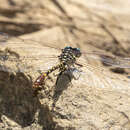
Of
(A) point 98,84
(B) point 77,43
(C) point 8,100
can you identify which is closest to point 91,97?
(A) point 98,84

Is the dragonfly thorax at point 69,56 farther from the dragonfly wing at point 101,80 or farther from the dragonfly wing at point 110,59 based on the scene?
the dragonfly wing at point 110,59

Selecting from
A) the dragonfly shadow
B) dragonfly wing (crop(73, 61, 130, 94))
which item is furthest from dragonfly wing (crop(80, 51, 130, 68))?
the dragonfly shadow

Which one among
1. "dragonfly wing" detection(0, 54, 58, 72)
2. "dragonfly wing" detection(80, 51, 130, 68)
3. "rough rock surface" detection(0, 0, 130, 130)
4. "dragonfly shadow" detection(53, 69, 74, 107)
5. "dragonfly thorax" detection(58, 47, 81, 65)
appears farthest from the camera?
"dragonfly wing" detection(80, 51, 130, 68)

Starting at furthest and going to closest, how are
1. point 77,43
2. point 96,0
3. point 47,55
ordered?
point 96,0 → point 77,43 → point 47,55

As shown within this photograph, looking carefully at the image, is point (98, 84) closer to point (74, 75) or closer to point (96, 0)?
point (74, 75)

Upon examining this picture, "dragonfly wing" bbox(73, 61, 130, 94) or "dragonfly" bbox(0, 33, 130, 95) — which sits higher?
"dragonfly wing" bbox(73, 61, 130, 94)

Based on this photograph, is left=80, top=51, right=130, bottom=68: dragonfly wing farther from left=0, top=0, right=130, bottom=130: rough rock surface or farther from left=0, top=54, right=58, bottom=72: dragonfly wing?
left=0, top=54, right=58, bottom=72: dragonfly wing

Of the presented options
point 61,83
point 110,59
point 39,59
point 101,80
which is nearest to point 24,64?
point 39,59
